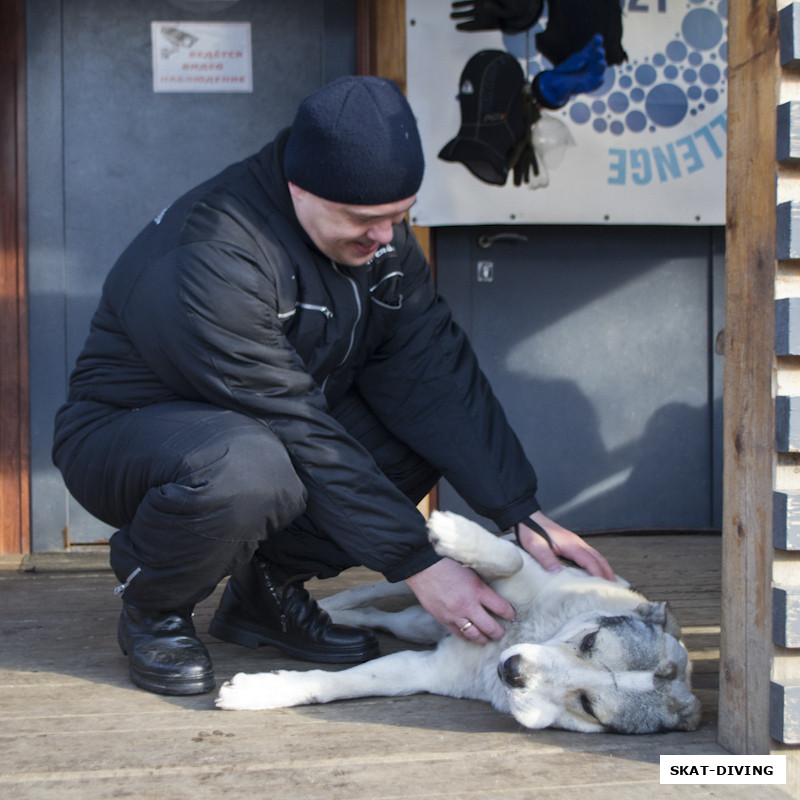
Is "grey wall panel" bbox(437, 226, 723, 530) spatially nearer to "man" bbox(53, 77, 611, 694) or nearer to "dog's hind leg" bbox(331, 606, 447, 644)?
"dog's hind leg" bbox(331, 606, 447, 644)

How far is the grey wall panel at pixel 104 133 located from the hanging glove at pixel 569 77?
840 millimetres

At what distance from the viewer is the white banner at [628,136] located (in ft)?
12.8

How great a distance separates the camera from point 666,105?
4023 mm

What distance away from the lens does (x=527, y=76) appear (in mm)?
3951

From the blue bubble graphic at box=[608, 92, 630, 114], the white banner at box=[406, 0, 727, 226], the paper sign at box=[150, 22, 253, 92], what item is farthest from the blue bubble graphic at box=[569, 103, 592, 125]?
the paper sign at box=[150, 22, 253, 92]

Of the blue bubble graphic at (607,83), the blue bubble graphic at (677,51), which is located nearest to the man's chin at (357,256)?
the blue bubble graphic at (607,83)

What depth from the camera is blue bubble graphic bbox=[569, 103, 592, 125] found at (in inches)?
156

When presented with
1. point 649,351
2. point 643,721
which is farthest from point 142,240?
point 649,351

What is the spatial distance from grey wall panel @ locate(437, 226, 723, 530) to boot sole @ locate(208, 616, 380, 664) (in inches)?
68.2

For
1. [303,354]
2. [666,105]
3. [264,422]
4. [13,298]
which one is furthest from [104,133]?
[666,105]

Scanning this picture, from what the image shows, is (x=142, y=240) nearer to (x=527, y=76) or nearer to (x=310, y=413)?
(x=310, y=413)

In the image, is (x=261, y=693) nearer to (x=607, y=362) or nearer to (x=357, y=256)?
(x=357, y=256)

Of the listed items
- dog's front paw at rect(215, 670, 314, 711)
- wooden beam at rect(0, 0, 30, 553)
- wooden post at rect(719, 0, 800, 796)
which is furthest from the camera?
wooden beam at rect(0, 0, 30, 553)

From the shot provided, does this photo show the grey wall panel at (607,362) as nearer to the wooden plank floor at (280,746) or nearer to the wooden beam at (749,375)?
the wooden plank floor at (280,746)
